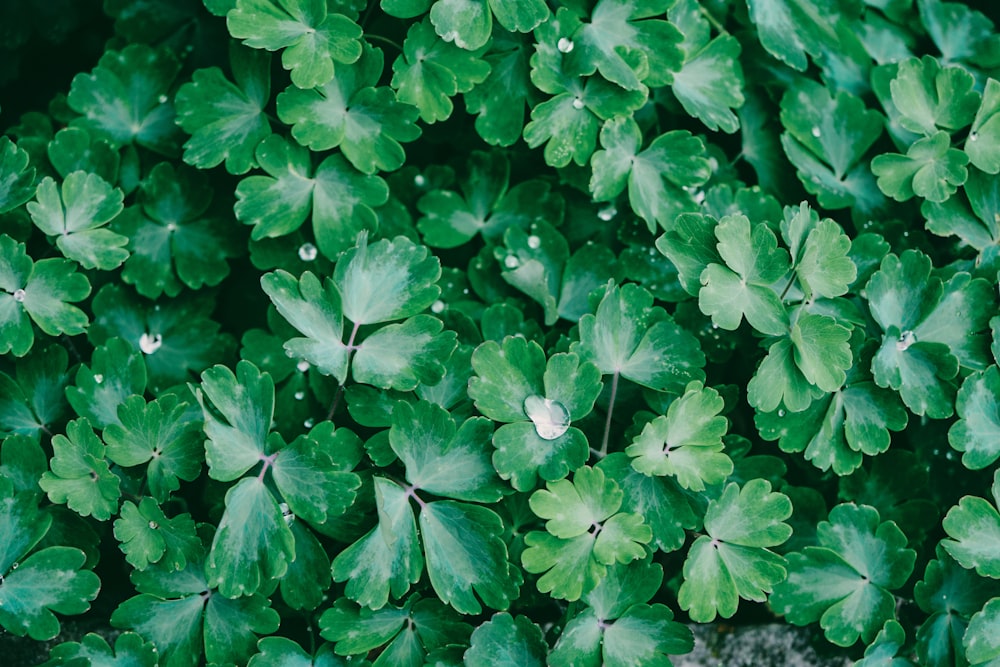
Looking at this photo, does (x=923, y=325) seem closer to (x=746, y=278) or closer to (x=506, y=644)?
(x=746, y=278)

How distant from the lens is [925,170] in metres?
1.86

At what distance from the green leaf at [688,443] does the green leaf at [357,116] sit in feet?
2.60

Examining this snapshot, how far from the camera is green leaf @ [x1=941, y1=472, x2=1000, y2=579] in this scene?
1.58m

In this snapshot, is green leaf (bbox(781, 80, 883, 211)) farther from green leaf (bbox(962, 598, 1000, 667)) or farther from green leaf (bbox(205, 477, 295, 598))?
green leaf (bbox(205, 477, 295, 598))

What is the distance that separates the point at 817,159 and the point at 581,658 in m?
1.30

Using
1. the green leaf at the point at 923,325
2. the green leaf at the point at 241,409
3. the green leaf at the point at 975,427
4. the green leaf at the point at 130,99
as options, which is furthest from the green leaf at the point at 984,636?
the green leaf at the point at 130,99

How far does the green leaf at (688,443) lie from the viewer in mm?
1508

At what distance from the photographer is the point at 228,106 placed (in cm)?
183

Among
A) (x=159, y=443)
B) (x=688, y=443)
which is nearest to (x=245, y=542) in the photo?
(x=159, y=443)

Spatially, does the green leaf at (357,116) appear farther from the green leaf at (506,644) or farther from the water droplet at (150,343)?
the green leaf at (506,644)

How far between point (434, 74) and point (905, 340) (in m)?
1.13

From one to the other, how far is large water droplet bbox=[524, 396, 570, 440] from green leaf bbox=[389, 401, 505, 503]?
107 millimetres

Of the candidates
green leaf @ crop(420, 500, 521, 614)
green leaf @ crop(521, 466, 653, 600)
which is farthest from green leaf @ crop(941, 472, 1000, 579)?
green leaf @ crop(420, 500, 521, 614)

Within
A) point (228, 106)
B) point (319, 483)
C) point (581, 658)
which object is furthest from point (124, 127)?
point (581, 658)
